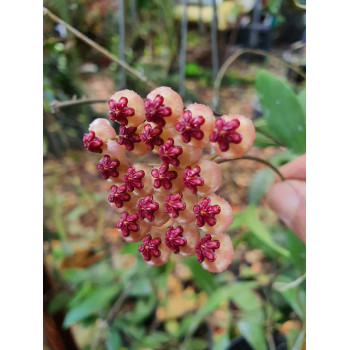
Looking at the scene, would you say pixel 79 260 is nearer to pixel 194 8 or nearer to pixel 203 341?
pixel 203 341

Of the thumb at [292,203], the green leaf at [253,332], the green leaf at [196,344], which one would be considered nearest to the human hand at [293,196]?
the thumb at [292,203]

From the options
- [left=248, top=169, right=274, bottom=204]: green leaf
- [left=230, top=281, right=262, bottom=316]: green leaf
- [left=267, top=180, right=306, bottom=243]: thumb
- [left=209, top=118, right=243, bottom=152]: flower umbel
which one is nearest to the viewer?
[left=209, top=118, right=243, bottom=152]: flower umbel

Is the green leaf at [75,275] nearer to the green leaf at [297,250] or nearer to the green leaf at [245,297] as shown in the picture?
the green leaf at [245,297]

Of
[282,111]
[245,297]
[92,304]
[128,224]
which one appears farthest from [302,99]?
[92,304]

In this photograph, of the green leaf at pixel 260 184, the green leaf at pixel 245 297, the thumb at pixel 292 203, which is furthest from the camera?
the green leaf at pixel 245 297

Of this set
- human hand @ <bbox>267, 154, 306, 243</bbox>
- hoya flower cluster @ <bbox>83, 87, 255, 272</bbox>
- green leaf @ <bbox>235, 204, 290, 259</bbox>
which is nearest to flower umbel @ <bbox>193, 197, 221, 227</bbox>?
hoya flower cluster @ <bbox>83, 87, 255, 272</bbox>

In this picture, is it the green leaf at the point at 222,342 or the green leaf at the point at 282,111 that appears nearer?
the green leaf at the point at 282,111

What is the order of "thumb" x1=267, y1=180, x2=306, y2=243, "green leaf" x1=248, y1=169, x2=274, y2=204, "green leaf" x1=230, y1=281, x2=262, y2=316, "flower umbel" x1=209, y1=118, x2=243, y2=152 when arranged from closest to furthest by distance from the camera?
"flower umbel" x1=209, y1=118, x2=243, y2=152, "thumb" x1=267, y1=180, x2=306, y2=243, "green leaf" x1=248, y1=169, x2=274, y2=204, "green leaf" x1=230, y1=281, x2=262, y2=316

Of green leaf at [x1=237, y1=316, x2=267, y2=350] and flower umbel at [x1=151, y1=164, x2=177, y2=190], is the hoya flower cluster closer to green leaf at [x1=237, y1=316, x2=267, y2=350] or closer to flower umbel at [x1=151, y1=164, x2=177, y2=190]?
flower umbel at [x1=151, y1=164, x2=177, y2=190]
